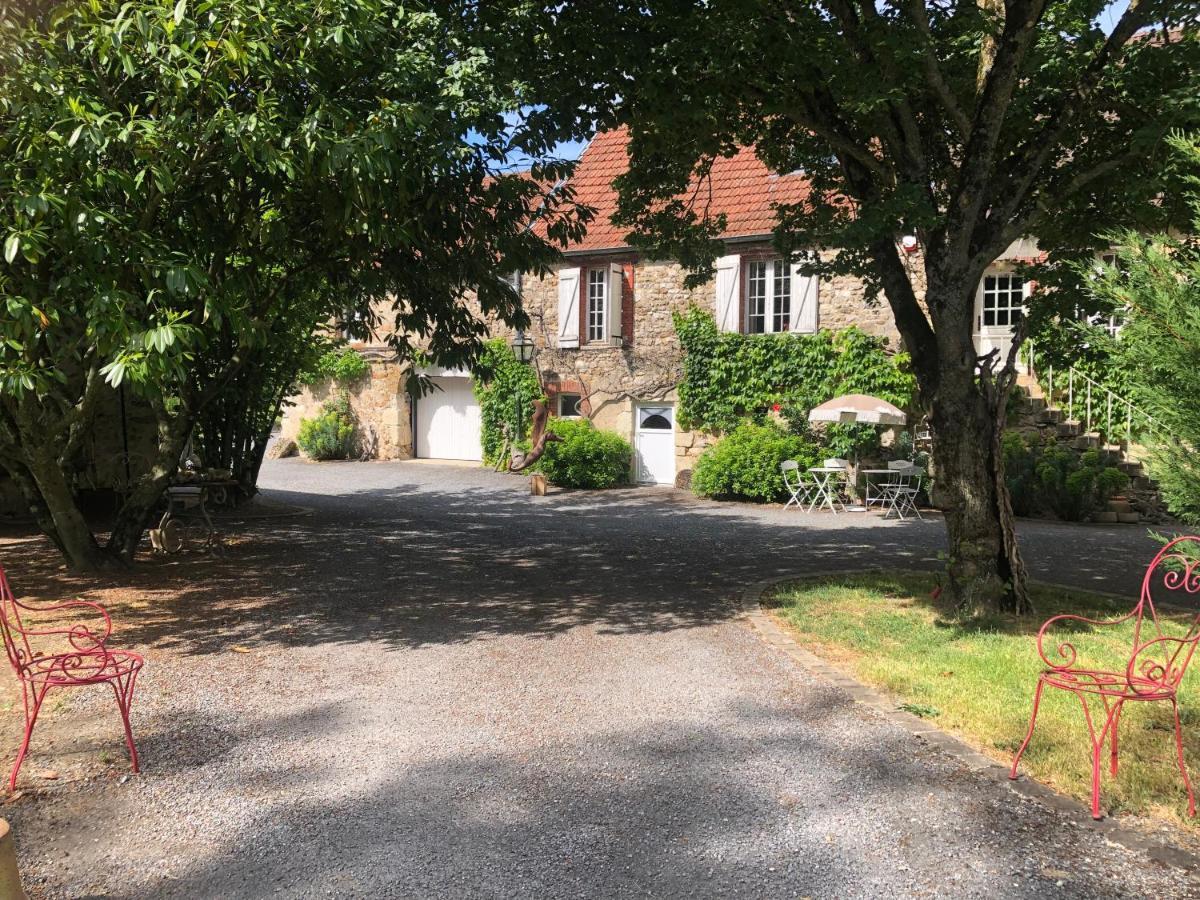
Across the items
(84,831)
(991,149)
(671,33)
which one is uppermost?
(671,33)

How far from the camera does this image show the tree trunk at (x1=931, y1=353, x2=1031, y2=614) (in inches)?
303

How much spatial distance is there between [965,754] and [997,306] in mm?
14236

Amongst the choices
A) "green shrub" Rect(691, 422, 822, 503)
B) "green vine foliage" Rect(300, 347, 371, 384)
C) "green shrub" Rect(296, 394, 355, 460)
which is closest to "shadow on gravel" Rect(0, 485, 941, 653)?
"green shrub" Rect(691, 422, 822, 503)

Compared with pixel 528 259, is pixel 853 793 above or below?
below

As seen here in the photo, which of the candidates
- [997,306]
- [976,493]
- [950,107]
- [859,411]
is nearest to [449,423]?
[859,411]

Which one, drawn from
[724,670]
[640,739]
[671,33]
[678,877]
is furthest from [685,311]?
[678,877]

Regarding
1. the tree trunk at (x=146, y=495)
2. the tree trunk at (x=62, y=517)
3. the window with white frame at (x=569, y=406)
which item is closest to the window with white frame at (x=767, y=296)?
the window with white frame at (x=569, y=406)

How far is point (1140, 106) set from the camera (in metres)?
7.91

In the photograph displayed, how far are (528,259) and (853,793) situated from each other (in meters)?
6.38

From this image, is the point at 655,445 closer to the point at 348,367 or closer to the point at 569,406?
the point at 569,406

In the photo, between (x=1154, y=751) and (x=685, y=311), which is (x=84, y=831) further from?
(x=685, y=311)

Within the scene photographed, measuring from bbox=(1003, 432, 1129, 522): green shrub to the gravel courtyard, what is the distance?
28.5 ft

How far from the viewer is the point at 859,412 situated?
52.1ft

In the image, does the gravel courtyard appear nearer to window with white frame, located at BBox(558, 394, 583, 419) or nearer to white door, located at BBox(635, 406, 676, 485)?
white door, located at BBox(635, 406, 676, 485)
